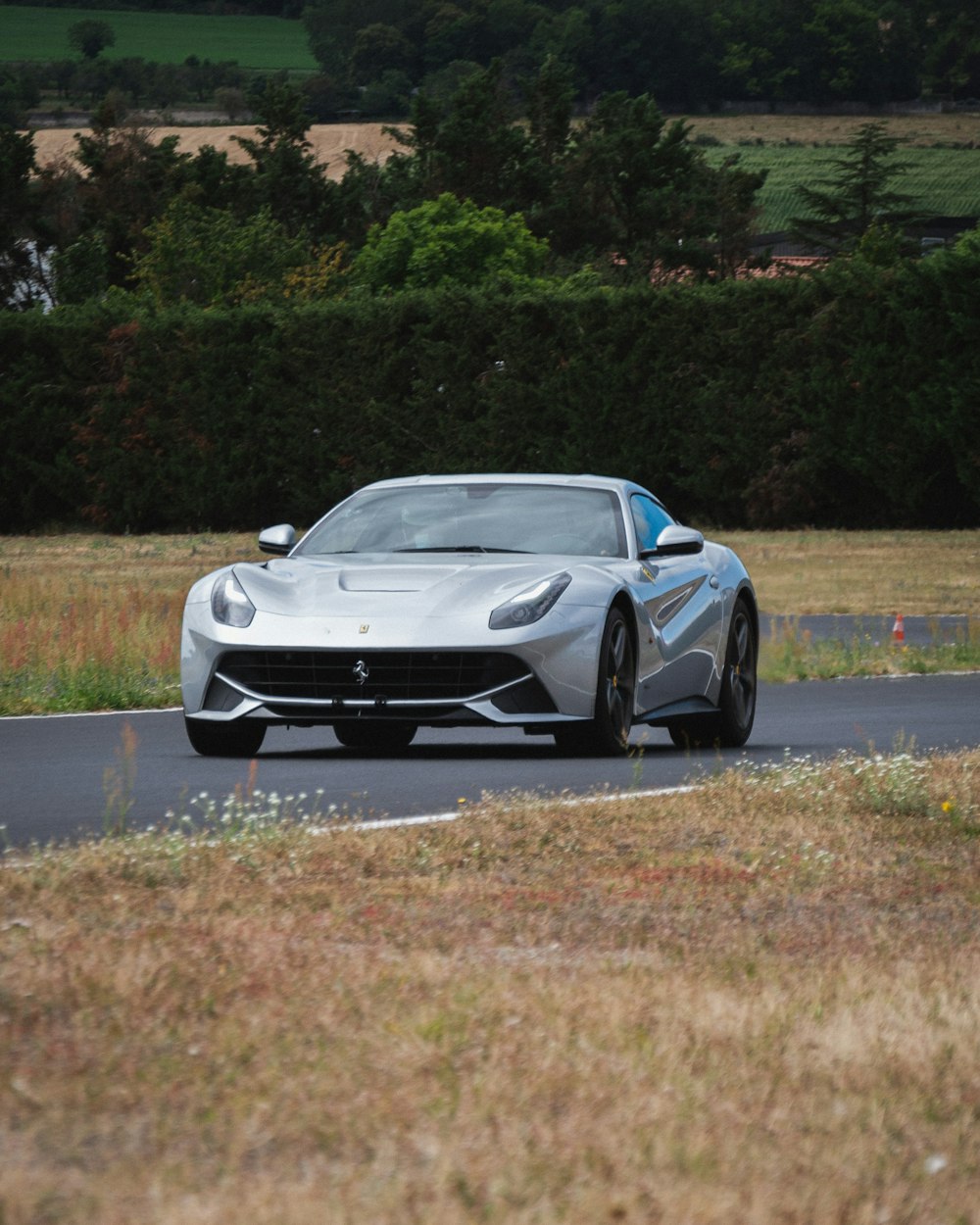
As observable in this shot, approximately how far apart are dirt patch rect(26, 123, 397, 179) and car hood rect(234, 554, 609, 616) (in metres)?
107

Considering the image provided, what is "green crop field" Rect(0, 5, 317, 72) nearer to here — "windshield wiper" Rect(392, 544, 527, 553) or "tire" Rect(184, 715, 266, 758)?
"windshield wiper" Rect(392, 544, 527, 553)

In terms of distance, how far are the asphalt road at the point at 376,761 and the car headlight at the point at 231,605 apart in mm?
699

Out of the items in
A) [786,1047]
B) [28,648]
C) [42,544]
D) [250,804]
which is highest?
[786,1047]

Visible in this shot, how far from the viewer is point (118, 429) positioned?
Answer: 44.0 meters

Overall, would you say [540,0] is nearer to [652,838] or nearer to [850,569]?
[850,569]

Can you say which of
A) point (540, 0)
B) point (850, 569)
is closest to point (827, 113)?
point (540, 0)

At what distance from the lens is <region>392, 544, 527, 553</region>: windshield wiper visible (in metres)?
12.8

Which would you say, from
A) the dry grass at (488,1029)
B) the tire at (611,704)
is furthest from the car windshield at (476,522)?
the dry grass at (488,1029)

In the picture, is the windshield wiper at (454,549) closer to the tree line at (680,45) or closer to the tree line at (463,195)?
the tree line at (463,195)

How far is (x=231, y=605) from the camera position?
12.0 m

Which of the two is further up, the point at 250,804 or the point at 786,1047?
the point at 786,1047

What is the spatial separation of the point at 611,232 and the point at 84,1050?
83.3 meters

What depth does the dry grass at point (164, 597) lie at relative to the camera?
55.8 feet

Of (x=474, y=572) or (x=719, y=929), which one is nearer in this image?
(x=719, y=929)
